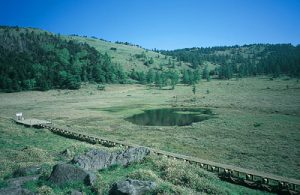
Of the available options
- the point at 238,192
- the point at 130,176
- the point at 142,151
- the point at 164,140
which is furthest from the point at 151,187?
the point at 164,140

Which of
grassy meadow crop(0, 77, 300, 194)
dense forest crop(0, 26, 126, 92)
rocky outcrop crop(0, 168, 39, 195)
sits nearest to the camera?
rocky outcrop crop(0, 168, 39, 195)

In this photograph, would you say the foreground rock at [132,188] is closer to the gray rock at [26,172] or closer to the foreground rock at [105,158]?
the foreground rock at [105,158]

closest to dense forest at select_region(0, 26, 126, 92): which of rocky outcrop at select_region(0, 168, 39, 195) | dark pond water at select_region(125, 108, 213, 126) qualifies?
dark pond water at select_region(125, 108, 213, 126)

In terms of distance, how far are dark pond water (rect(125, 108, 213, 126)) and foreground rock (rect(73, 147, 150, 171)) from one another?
112 feet

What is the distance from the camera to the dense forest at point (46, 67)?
131 meters

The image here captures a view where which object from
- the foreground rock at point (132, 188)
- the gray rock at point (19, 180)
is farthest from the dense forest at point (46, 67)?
the foreground rock at point (132, 188)

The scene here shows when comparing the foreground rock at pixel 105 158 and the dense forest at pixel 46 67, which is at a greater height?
the dense forest at pixel 46 67

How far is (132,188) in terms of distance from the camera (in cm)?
2058

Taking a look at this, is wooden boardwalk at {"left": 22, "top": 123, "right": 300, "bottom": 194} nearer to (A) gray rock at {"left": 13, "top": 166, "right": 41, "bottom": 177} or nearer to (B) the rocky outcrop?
(A) gray rock at {"left": 13, "top": 166, "right": 41, "bottom": 177}

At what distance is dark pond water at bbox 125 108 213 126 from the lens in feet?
222

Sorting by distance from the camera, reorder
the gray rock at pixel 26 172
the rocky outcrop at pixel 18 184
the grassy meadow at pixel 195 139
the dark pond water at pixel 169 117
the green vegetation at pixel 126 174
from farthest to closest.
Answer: the dark pond water at pixel 169 117, the grassy meadow at pixel 195 139, the gray rock at pixel 26 172, the green vegetation at pixel 126 174, the rocky outcrop at pixel 18 184

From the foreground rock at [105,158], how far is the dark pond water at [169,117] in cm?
3400

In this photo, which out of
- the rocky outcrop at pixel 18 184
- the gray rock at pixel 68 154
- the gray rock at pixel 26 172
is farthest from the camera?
the gray rock at pixel 68 154

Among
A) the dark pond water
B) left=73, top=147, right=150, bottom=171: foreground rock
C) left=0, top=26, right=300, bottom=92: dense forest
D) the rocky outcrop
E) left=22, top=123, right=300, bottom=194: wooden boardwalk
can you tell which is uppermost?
left=0, top=26, right=300, bottom=92: dense forest
